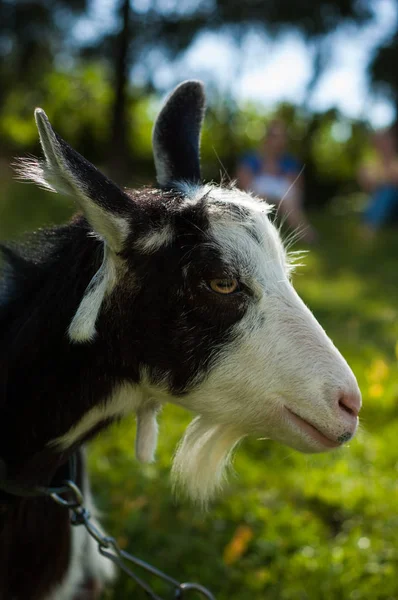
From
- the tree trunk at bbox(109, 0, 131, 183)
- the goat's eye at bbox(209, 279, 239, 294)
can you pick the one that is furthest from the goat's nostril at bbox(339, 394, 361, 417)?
the tree trunk at bbox(109, 0, 131, 183)

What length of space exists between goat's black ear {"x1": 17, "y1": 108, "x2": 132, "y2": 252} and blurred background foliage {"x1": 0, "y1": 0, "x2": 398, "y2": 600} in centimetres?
46

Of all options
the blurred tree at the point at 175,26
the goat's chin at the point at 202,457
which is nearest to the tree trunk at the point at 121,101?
the blurred tree at the point at 175,26

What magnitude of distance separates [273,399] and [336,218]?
11789 mm

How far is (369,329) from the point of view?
5668 mm

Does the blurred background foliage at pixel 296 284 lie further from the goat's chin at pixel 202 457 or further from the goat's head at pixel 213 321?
the goat's chin at pixel 202 457

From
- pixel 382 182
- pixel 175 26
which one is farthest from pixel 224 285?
pixel 175 26

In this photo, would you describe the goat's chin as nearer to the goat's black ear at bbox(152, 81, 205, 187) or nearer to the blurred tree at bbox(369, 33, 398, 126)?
the goat's black ear at bbox(152, 81, 205, 187)

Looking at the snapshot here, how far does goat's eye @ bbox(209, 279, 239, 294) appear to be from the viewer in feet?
5.73

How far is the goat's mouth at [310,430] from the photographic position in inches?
69.1

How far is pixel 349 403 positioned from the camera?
1.72 meters

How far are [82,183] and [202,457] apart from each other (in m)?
0.99

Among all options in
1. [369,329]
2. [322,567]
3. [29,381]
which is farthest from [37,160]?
[369,329]

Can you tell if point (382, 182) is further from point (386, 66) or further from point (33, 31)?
point (33, 31)

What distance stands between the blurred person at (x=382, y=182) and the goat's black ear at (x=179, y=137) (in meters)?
7.31
